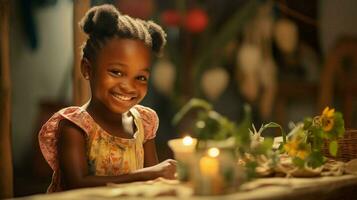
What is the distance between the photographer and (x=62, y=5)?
3.74 meters

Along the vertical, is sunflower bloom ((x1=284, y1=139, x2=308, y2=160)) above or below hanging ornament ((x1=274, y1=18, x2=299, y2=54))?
below

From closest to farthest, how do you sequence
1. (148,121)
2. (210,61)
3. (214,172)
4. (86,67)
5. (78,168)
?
(214,172), (78,168), (86,67), (148,121), (210,61)

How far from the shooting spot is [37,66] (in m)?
3.94

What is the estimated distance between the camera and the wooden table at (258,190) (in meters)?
2.13

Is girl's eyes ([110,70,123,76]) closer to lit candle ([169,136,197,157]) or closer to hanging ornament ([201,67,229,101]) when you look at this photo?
lit candle ([169,136,197,157])

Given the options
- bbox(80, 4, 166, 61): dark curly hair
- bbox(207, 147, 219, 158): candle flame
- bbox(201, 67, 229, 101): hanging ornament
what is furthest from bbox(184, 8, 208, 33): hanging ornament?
bbox(207, 147, 219, 158): candle flame

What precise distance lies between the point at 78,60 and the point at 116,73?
0.54m

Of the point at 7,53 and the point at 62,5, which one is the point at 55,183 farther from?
the point at 62,5

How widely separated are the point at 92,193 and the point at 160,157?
1.66 metres

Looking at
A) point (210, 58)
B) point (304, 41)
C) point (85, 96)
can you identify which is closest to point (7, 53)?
point (85, 96)

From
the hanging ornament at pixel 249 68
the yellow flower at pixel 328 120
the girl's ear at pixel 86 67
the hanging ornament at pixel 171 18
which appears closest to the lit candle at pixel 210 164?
the yellow flower at pixel 328 120

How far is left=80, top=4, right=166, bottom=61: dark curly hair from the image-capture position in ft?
9.17

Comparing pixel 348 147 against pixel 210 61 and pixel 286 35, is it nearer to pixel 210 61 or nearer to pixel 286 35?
pixel 210 61

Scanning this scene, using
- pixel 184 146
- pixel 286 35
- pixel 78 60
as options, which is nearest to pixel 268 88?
pixel 286 35
